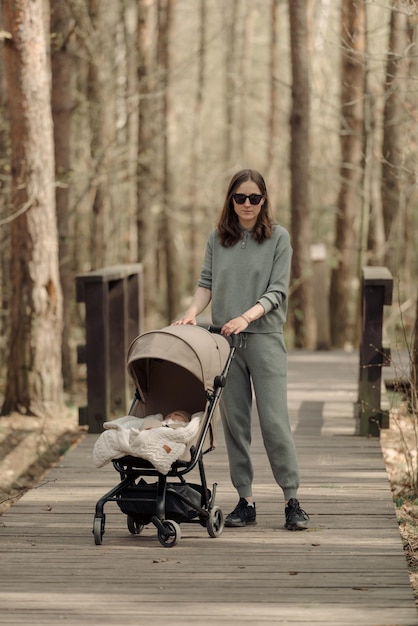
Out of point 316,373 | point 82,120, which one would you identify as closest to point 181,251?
point 82,120

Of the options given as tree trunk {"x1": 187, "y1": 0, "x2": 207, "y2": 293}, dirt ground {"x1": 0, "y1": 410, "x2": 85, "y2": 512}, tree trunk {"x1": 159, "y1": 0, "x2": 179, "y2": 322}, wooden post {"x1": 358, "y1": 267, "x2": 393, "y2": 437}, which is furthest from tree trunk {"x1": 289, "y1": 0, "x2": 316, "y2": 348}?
tree trunk {"x1": 187, "y1": 0, "x2": 207, "y2": 293}

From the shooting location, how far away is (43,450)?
9.30 metres

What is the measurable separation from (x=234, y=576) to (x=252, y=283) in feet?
5.15

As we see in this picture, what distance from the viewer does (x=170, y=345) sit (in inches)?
210

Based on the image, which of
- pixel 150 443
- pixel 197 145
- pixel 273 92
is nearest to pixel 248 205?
pixel 150 443

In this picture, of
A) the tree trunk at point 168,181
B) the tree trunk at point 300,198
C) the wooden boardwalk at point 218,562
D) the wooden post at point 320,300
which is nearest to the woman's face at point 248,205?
the wooden boardwalk at point 218,562

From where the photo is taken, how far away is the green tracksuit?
5637 millimetres

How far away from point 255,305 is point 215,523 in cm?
118

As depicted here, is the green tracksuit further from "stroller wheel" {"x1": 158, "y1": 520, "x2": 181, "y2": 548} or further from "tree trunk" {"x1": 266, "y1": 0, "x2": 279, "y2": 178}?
"tree trunk" {"x1": 266, "y1": 0, "x2": 279, "y2": 178}

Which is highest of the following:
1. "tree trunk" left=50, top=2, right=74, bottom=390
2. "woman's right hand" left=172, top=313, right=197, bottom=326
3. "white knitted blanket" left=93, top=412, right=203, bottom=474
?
"tree trunk" left=50, top=2, right=74, bottom=390

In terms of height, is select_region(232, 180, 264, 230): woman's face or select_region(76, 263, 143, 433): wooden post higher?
select_region(232, 180, 264, 230): woman's face

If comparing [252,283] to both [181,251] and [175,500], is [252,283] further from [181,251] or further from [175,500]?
[181,251]

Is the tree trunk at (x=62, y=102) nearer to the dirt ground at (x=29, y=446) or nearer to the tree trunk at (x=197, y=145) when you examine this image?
the dirt ground at (x=29, y=446)

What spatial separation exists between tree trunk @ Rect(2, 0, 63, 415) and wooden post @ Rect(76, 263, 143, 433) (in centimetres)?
89
